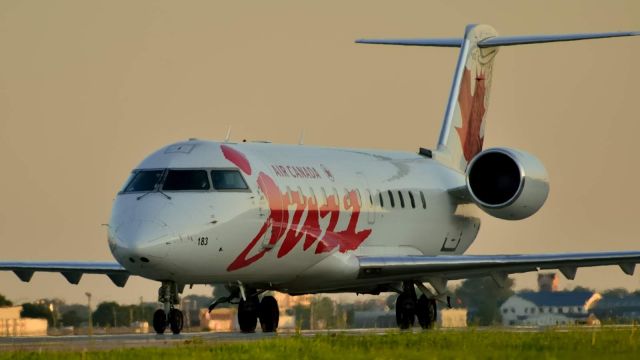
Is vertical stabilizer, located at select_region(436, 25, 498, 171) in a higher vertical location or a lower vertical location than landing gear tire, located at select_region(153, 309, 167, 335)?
higher

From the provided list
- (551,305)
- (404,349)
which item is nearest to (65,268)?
(404,349)

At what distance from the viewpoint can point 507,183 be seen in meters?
37.4

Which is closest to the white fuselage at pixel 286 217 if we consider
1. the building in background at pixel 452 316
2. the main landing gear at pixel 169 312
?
the main landing gear at pixel 169 312

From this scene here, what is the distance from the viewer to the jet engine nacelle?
36719 mm

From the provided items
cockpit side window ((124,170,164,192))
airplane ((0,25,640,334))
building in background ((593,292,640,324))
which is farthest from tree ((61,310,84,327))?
building in background ((593,292,640,324))

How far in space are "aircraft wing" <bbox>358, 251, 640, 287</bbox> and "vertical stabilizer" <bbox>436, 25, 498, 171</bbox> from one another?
6.69 metres

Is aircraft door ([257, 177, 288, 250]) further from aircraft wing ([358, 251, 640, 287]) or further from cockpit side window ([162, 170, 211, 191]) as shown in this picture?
aircraft wing ([358, 251, 640, 287])

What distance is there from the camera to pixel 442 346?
2397cm

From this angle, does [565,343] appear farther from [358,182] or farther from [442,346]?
[358,182]

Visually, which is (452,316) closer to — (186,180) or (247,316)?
(247,316)

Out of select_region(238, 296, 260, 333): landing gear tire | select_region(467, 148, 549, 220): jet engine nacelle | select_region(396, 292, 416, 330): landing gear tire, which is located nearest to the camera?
select_region(238, 296, 260, 333): landing gear tire

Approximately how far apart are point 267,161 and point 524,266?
19.4ft

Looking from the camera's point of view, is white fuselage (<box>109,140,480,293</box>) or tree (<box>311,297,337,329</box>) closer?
white fuselage (<box>109,140,480,293</box>)

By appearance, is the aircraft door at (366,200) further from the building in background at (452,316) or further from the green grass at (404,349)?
the building in background at (452,316)
